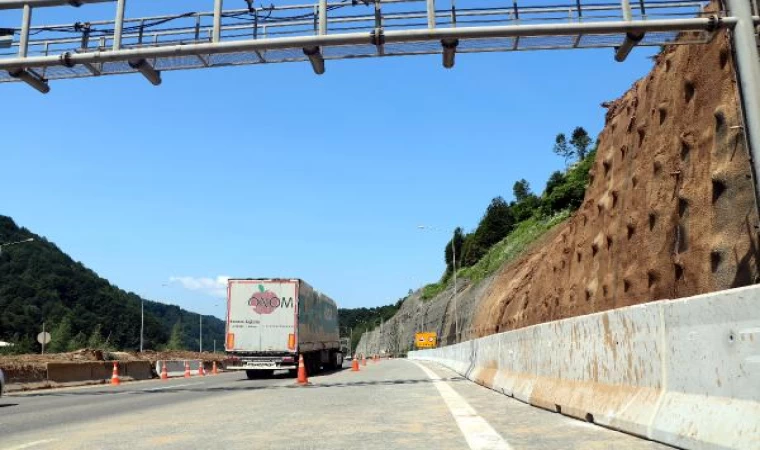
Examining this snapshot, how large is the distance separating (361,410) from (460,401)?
1986 mm

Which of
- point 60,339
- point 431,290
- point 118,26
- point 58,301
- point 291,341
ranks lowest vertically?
point 291,341

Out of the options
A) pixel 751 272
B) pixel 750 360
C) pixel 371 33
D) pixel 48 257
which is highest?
pixel 48 257

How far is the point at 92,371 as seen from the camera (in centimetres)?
2680

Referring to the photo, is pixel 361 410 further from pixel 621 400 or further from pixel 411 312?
pixel 411 312

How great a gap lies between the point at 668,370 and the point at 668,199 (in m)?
18.2

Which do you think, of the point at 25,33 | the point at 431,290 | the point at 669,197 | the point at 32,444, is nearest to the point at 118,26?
the point at 25,33

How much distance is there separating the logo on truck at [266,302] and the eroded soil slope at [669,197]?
12.8 m

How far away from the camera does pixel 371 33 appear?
14.8 m

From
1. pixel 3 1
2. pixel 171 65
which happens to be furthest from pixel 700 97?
pixel 3 1

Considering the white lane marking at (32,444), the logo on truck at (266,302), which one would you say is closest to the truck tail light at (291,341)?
the logo on truck at (266,302)

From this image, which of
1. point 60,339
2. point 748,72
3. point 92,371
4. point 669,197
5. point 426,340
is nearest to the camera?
point 748,72

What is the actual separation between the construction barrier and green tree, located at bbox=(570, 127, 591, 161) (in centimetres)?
12526

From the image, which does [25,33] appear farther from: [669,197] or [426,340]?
[426,340]

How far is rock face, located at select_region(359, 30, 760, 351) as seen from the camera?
17.9 m
